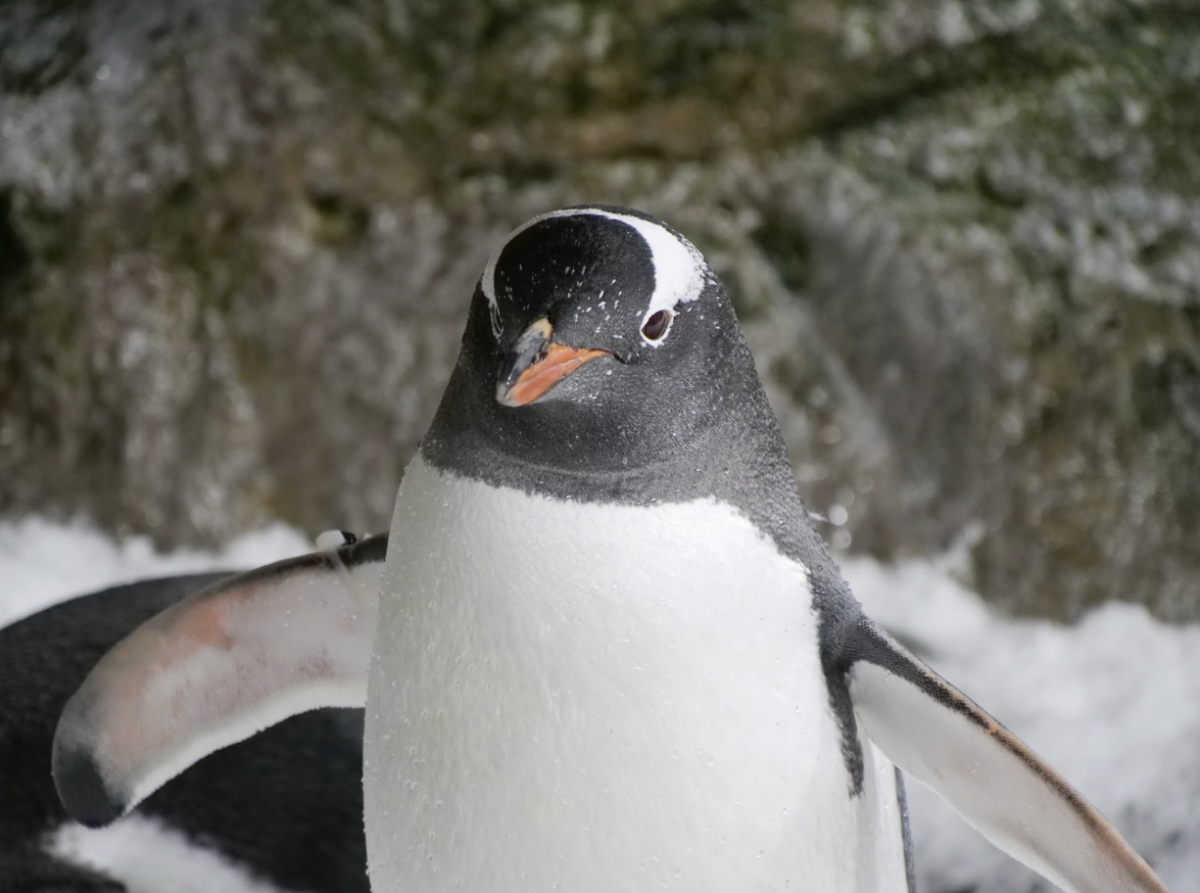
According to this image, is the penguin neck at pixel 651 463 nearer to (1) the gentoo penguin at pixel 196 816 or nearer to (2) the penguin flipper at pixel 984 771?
(2) the penguin flipper at pixel 984 771

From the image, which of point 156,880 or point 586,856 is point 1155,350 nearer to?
point 586,856

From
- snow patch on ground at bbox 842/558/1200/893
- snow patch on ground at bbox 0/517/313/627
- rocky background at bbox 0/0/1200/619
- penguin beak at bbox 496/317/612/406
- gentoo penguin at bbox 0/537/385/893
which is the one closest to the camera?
penguin beak at bbox 496/317/612/406

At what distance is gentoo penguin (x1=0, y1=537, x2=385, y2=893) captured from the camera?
1.81 metres

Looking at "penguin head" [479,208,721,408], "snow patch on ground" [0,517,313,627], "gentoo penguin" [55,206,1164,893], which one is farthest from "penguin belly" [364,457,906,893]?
"snow patch on ground" [0,517,313,627]

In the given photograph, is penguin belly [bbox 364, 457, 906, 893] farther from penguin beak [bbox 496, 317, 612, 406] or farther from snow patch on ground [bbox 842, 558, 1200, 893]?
snow patch on ground [bbox 842, 558, 1200, 893]

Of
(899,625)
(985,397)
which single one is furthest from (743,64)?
(899,625)

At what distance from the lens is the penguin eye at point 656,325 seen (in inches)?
48.1

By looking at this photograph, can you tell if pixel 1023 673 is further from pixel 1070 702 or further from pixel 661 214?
pixel 661 214

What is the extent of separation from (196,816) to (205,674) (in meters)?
0.34

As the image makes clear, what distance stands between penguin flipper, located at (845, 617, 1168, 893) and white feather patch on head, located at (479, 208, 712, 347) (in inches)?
15.6

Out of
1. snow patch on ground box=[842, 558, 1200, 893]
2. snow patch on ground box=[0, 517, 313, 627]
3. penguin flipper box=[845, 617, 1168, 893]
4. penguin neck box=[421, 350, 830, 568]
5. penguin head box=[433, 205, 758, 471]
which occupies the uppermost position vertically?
penguin head box=[433, 205, 758, 471]

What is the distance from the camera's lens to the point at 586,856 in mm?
1347

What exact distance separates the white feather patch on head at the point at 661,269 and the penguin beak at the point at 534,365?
8 cm

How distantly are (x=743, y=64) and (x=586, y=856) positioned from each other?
6.43 feet
